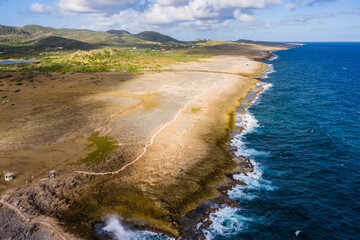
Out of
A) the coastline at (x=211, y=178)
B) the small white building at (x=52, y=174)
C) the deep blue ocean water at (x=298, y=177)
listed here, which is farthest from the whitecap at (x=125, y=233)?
the small white building at (x=52, y=174)

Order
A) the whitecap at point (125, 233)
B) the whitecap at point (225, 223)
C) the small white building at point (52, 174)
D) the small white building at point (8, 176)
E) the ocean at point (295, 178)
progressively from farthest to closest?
the small white building at point (52, 174)
the small white building at point (8, 176)
the ocean at point (295, 178)
the whitecap at point (225, 223)
the whitecap at point (125, 233)

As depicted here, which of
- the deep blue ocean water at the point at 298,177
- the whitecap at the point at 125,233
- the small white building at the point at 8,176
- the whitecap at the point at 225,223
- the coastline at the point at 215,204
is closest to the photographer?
the whitecap at the point at 125,233

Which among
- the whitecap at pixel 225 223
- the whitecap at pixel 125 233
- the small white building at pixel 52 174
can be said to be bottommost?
the whitecap at pixel 225 223

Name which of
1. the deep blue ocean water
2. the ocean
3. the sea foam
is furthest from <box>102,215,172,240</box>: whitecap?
the deep blue ocean water

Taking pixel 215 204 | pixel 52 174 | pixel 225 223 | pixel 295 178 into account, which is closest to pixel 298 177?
pixel 295 178

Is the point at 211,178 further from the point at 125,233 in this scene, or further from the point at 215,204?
the point at 125,233

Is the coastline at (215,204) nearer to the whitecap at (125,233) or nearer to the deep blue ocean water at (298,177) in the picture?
the deep blue ocean water at (298,177)

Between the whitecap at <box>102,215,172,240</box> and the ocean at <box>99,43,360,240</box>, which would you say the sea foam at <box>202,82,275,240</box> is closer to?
the ocean at <box>99,43,360,240</box>

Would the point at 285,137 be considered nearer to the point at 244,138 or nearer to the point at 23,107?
the point at 244,138
